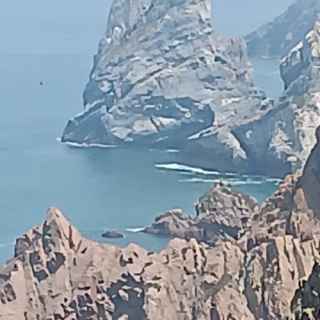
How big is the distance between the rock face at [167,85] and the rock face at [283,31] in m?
29.2

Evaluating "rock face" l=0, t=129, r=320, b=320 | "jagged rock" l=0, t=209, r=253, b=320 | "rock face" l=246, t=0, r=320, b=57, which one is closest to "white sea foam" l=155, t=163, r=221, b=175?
"rock face" l=0, t=129, r=320, b=320

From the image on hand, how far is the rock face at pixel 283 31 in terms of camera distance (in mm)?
91062

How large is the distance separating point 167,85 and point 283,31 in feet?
124

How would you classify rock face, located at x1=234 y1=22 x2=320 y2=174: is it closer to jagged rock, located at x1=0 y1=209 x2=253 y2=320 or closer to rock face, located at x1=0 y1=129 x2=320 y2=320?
rock face, located at x1=0 y1=129 x2=320 y2=320

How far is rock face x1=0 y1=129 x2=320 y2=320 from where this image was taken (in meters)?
14.4

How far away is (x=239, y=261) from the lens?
1548 centimetres

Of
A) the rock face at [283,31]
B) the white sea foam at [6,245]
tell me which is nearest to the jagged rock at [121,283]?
the white sea foam at [6,245]

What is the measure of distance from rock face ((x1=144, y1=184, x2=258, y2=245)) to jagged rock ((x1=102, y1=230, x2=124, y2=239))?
76cm

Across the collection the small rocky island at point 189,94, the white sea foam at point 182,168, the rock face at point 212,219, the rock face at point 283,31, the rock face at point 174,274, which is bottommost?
the rock face at point 174,274

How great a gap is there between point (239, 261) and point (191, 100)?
4182cm

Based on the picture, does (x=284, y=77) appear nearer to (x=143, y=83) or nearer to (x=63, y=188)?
(x=143, y=83)

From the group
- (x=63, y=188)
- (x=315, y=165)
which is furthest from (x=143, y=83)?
(x=315, y=165)

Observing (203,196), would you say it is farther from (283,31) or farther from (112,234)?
(283,31)

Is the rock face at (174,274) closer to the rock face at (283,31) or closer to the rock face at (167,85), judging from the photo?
the rock face at (167,85)
